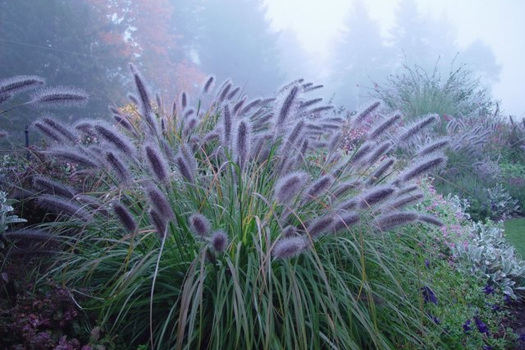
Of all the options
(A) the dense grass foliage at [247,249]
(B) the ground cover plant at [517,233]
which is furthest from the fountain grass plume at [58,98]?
(B) the ground cover plant at [517,233]

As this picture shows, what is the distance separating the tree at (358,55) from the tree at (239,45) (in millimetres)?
6609

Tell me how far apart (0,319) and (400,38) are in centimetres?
3092

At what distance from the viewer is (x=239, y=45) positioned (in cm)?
1650

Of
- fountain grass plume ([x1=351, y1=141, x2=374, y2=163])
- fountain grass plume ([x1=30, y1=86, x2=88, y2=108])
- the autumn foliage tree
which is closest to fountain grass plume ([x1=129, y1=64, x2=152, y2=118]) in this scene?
fountain grass plume ([x1=30, y1=86, x2=88, y2=108])

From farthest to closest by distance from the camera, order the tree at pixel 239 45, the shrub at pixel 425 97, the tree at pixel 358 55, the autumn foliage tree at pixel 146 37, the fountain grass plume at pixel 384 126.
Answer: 1. the tree at pixel 358 55
2. the tree at pixel 239 45
3. the autumn foliage tree at pixel 146 37
4. the shrub at pixel 425 97
5. the fountain grass plume at pixel 384 126

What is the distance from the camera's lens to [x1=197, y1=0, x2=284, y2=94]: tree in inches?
582

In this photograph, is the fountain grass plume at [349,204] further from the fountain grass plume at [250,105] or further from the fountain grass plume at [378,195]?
the fountain grass plume at [250,105]

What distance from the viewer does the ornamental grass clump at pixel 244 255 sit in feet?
4.48

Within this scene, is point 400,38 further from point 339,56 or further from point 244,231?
point 244,231

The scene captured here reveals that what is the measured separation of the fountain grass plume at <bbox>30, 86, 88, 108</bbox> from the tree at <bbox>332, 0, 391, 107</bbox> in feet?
71.2

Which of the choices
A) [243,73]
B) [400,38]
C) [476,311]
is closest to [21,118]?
[476,311]

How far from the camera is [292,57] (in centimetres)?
1909

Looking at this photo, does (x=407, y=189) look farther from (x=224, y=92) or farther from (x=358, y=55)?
(x=358, y=55)

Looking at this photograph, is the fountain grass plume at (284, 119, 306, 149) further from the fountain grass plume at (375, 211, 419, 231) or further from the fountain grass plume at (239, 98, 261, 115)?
the fountain grass plume at (239, 98, 261, 115)
